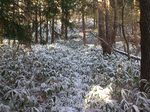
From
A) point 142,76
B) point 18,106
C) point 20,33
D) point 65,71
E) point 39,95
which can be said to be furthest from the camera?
point 65,71

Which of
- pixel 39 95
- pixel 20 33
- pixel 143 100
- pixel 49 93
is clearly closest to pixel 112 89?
pixel 143 100

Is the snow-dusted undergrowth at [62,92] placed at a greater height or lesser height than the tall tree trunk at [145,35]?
lesser

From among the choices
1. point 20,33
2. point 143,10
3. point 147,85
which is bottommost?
point 147,85

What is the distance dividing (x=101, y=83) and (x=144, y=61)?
76.8 inches

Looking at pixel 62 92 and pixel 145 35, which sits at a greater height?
pixel 145 35

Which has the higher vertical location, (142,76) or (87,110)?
(142,76)

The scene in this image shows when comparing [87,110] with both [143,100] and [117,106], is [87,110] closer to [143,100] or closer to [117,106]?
[117,106]

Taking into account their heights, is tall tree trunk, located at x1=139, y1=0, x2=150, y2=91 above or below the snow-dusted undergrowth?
above

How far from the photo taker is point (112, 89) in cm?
393

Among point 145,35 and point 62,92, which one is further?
point 62,92

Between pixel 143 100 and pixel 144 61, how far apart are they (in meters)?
1.07

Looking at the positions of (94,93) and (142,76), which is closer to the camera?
(142,76)

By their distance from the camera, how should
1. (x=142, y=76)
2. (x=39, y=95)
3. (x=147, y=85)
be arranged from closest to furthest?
(x=147, y=85)
(x=142, y=76)
(x=39, y=95)

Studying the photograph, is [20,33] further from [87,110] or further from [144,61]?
[144,61]
